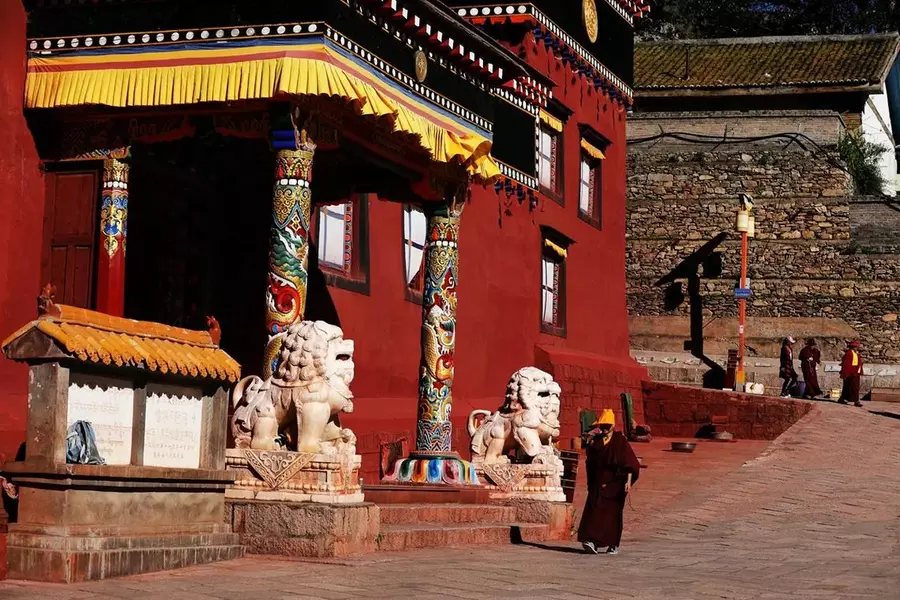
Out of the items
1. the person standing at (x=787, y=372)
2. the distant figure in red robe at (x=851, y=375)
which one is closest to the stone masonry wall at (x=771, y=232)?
the person standing at (x=787, y=372)

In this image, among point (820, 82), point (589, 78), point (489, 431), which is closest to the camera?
point (489, 431)

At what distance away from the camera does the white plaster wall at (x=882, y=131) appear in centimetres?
3731

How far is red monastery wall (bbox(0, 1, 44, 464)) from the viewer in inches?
462

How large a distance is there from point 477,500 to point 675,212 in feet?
73.6

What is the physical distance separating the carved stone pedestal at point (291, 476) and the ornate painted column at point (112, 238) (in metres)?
2.04

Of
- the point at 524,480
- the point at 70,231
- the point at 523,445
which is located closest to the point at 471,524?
the point at 524,480

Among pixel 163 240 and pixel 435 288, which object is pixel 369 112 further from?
pixel 163 240

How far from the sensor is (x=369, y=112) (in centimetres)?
1172

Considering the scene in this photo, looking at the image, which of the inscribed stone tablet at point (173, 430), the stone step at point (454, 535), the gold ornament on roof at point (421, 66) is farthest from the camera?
the gold ornament on roof at point (421, 66)

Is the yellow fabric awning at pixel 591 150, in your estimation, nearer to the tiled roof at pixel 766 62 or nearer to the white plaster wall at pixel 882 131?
the tiled roof at pixel 766 62

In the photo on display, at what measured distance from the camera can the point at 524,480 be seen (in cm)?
1356

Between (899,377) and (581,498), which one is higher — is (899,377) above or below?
above

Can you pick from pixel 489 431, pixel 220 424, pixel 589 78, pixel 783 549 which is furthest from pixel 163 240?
pixel 589 78

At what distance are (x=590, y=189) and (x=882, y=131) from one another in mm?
17658
